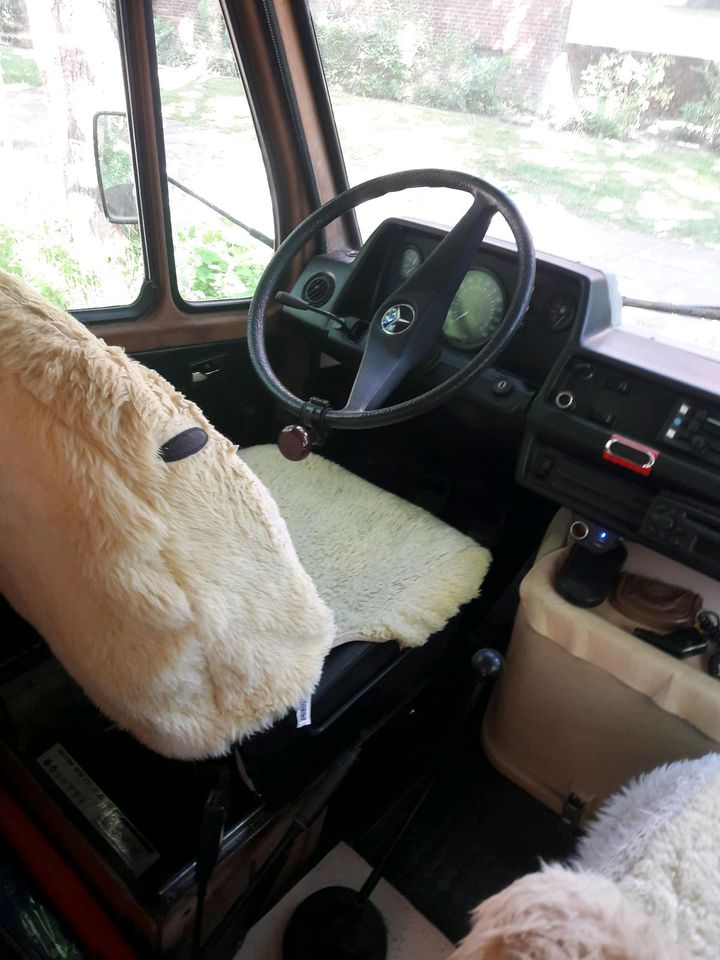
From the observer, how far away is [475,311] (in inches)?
59.3

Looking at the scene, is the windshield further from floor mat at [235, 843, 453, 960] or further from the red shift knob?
floor mat at [235, 843, 453, 960]

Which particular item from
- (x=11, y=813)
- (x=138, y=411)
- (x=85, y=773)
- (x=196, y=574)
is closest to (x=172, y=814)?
(x=85, y=773)

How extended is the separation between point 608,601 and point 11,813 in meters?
1.21

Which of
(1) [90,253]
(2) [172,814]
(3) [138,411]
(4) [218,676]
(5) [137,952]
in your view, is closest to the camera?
(3) [138,411]

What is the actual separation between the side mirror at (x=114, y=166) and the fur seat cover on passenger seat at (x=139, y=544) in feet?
3.17

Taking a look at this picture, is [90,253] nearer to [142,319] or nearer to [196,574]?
[142,319]

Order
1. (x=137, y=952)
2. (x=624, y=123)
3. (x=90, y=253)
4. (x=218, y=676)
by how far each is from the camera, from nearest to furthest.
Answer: (x=218, y=676)
(x=137, y=952)
(x=624, y=123)
(x=90, y=253)

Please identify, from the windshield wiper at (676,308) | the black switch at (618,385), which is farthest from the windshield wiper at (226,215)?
the black switch at (618,385)

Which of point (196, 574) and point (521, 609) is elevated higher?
point (196, 574)

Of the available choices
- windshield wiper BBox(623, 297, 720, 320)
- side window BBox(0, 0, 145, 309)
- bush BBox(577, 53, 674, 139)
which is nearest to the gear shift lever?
windshield wiper BBox(623, 297, 720, 320)

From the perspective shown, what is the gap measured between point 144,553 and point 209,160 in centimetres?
143

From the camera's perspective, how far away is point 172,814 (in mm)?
1197

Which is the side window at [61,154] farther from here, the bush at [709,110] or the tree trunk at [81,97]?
the bush at [709,110]

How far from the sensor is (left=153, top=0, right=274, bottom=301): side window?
61.2 inches
